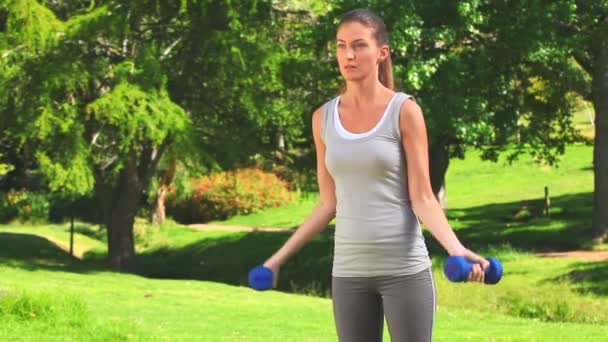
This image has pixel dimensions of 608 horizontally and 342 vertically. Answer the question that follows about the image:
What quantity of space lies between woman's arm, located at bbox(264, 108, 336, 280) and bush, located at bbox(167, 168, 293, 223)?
34053 millimetres

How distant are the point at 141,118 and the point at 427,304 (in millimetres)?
17117

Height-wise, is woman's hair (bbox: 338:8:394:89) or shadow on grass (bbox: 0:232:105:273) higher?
woman's hair (bbox: 338:8:394:89)

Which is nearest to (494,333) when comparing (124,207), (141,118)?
(141,118)

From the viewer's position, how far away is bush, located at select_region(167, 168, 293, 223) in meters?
38.5

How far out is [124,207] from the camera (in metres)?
24.7

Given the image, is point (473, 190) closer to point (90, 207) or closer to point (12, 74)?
point (90, 207)

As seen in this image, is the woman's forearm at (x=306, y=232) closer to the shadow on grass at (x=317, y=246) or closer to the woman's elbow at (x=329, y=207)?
the woman's elbow at (x=329, y=207)

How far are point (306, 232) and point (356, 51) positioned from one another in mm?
757

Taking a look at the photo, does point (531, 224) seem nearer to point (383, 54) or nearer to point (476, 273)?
point (383, 54)

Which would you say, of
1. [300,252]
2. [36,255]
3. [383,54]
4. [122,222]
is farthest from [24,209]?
[383,54]

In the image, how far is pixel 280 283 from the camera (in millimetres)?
24453

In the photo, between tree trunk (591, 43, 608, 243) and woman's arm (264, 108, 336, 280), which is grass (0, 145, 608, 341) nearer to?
tree trunk (591, 43, 608, 243)

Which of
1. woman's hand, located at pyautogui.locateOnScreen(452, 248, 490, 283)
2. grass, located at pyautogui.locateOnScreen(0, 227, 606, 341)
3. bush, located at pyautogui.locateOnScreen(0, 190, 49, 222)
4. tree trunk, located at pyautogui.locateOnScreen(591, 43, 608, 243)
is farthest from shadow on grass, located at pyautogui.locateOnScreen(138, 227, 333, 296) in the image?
woman's hand, located at pyautogui.locateOnScreen(452, 248, 490, 283)

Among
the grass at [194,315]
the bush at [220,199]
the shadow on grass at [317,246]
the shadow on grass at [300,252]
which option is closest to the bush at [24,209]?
the bush at [220,199]
